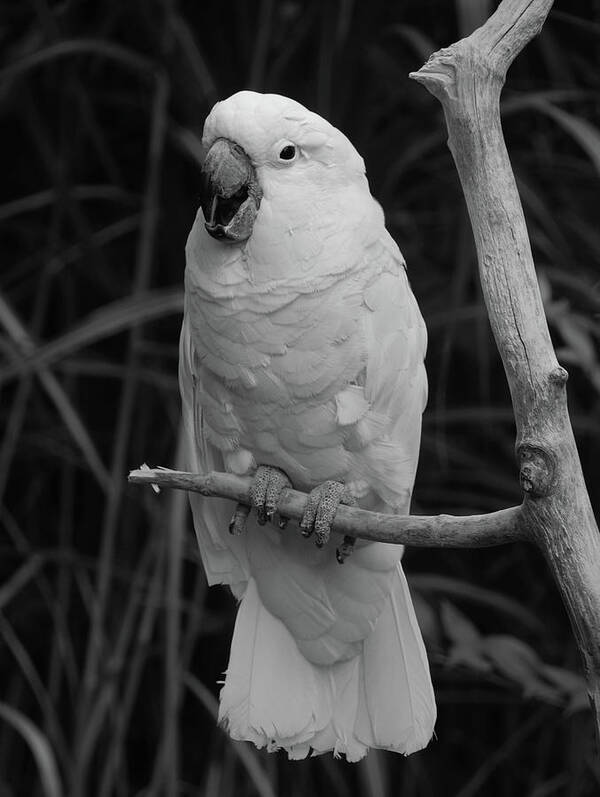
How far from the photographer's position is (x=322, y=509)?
1120 millimetres

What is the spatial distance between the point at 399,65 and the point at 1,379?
97 cm

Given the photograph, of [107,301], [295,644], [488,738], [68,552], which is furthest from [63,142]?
[488,738]

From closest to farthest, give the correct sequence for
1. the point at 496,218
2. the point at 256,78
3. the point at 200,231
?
the point at 496,218 < the point at 200,231 < the point at 256,78

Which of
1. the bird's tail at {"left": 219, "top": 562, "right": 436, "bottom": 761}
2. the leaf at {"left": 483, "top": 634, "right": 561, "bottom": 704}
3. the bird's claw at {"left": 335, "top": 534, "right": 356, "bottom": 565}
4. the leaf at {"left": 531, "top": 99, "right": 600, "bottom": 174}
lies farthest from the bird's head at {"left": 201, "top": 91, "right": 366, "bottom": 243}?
the leaf at {"left": 483, "top": 634, "right": 561, "bottom": 704}

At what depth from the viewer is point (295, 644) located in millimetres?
1271

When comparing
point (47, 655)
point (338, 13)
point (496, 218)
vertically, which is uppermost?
point (338, 13)

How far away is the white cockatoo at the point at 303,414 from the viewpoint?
107cm

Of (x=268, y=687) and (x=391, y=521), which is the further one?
(x=268, y=687)

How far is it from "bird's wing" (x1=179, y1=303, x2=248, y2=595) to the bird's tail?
3 centimetres

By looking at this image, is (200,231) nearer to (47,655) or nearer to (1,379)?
(1,379)

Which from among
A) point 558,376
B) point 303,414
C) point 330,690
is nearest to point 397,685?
point 330,690

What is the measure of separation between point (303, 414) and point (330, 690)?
350 millimetres

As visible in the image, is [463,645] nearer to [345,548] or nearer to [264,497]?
[345,548]

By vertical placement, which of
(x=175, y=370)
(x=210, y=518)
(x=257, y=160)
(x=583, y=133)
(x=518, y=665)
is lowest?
(x=518, y=665)
